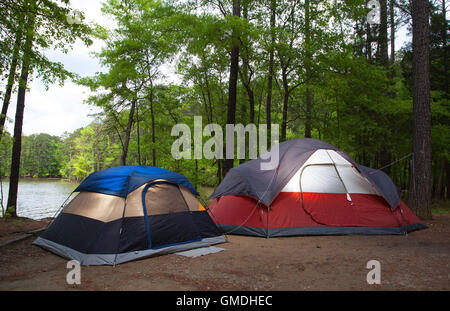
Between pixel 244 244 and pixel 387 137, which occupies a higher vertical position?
pixel 387 137

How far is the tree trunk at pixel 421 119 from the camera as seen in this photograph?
25.2ft

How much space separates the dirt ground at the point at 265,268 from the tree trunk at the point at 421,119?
6.70 feet

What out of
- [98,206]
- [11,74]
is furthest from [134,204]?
[11,74]

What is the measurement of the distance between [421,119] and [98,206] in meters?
8.13

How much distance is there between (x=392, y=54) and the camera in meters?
15.8

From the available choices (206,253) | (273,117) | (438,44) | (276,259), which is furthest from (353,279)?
(273,117)

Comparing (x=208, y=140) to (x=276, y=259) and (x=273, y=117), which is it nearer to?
(x=273, y=117)

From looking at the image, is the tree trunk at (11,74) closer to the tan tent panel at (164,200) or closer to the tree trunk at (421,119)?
the tan tent panel at (164,200)

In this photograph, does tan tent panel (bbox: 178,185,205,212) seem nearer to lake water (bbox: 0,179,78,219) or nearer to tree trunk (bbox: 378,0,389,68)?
lake water (bbox: 0,179,78,219)

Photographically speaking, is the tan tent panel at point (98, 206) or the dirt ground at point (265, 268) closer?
the dirt ground at point (265, 268)

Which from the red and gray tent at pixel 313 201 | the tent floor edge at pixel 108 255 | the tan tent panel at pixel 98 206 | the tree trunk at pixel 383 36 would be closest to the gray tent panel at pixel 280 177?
the red and gray tent at pixel 313 201

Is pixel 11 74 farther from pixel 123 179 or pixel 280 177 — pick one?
pixel 280 177

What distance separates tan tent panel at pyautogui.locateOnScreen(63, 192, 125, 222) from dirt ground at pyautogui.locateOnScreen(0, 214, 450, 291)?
815mm

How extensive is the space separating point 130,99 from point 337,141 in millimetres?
10353
